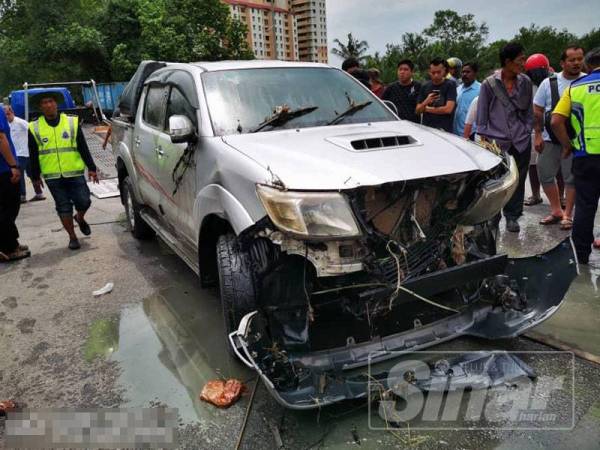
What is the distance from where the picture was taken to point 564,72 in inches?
198

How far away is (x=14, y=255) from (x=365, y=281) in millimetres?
4581

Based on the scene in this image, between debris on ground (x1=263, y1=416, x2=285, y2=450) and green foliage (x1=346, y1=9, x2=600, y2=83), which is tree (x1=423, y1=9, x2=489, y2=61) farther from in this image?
debris on ground (x1=263, y1=416, x2=285, y2=450)

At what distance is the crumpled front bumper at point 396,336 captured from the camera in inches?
91.1

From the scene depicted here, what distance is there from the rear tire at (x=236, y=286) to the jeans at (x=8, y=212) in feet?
12.4

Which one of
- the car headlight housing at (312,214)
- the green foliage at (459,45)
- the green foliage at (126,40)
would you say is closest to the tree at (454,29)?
the green foliage at (459,45)

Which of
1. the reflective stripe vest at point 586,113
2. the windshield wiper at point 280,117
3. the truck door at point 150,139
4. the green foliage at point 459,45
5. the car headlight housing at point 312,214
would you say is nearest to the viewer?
the car headlight housing at point 312,214

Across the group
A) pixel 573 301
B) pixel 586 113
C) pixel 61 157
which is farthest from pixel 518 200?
pixel 61 157

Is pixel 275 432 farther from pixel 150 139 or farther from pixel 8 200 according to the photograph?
pixel 8 200

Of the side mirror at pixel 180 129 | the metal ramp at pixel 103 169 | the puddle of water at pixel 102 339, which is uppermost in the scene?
the side mirror at pixel 180 129

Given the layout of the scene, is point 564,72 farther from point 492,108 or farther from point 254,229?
point 254,229

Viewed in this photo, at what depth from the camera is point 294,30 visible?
90062 mm

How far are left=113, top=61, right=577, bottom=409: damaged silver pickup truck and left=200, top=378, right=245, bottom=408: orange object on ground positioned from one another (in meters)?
0.33

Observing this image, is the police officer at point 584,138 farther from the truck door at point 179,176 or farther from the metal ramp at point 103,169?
the metal ramp at point 103,169

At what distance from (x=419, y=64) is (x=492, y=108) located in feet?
194
